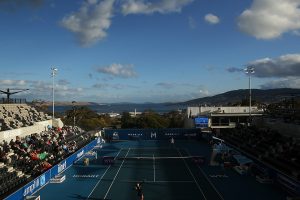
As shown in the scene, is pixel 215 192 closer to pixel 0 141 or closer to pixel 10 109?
pixel 0 141

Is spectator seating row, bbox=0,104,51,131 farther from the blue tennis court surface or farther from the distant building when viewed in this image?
the distant building

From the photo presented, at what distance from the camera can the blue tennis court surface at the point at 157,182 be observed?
2595cm

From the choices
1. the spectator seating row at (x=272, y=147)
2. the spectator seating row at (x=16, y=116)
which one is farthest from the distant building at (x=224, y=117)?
the spectator seating row at (x=16, y=116)

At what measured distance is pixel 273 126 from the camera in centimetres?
4484

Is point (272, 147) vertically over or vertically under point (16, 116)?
under

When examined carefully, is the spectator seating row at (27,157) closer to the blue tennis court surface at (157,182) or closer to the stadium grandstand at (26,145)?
the stadium grandstand at (26,145)

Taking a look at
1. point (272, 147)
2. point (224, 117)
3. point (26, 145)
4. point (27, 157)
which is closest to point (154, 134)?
point (224, 117)

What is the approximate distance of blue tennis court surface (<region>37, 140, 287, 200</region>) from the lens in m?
26.0

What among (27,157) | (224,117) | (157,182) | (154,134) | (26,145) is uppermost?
(224,117)

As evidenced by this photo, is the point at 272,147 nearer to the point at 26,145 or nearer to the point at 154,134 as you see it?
the point at 26,145

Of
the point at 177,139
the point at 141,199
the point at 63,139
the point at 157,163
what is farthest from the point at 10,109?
the point at 141,199

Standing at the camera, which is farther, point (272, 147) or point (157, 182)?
point (272, 147)

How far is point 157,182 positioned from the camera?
98.2 ft

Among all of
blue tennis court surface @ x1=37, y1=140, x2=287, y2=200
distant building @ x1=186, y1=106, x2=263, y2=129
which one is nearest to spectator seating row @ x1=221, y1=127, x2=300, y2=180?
blue tennis court surface @ x1=37, y1=140, x2=287, y2=200
